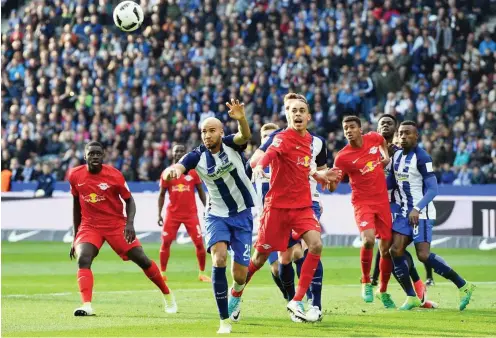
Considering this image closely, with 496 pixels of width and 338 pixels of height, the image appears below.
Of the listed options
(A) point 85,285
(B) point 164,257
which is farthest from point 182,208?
(A) point 85,285

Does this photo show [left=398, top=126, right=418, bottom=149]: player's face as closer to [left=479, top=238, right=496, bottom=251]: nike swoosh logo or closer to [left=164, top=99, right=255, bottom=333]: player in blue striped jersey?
[left=164, top=99, right=255, bottom=333]: player in blue striped jersey

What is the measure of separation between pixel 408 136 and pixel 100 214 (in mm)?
3684

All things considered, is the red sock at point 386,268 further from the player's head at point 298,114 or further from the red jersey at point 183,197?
the red jersey at point 183,197

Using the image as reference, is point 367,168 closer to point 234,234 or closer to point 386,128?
point 386,128

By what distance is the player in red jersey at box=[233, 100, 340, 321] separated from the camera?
10711mm

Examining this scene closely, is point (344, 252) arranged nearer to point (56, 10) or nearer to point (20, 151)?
point (20, 151)

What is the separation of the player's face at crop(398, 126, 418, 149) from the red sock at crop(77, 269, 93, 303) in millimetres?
3944

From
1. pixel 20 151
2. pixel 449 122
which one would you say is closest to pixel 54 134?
pixel 20 151

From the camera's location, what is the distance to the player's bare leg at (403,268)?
12305 mm

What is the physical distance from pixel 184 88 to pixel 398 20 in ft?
20.2

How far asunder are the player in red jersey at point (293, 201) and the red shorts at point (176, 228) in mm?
6366

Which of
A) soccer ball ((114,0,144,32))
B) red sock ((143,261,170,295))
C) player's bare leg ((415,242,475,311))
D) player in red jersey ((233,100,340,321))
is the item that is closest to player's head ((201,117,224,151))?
player in red jersey ((233,100,340,321))

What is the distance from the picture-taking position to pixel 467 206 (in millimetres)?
22281

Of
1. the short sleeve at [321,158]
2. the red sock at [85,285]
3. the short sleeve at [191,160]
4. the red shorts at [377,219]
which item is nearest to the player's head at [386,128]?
the red shorts at [377,219]
